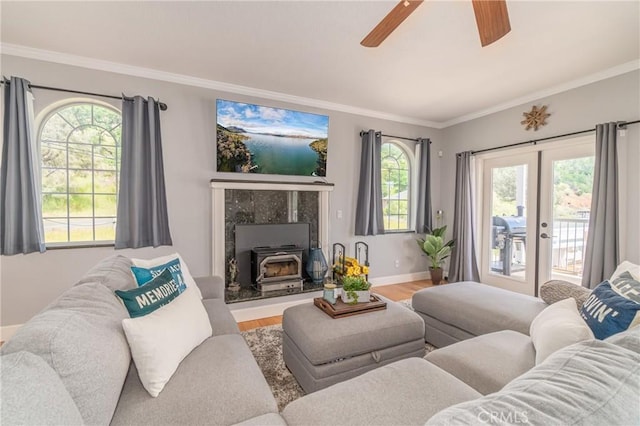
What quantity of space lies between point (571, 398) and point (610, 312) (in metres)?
1.06

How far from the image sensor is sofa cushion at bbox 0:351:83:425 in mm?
623

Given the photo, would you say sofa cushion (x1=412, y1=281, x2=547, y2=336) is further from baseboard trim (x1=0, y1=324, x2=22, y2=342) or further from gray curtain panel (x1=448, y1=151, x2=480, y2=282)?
baseboard trim (x1=0, y1=324, x2=22, y2=342)

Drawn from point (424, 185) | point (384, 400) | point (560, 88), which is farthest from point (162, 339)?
point (560, 88)

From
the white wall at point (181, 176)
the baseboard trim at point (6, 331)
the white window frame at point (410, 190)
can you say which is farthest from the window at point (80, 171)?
the white window frame at point (410, 190)

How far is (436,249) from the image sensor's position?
14.5ft

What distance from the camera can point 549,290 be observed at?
1957mm

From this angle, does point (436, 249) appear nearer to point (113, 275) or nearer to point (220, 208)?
point (220, 208)

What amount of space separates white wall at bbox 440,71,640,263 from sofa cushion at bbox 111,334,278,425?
149 inches

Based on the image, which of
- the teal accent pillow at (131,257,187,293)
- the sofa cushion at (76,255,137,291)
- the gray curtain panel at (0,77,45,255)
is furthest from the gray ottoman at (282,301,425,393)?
the gray curtain panel at (0,77,45,255)

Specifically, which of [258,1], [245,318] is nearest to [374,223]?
[245,318]

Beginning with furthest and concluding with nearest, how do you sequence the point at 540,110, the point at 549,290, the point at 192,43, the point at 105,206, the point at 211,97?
the point at 540,110
the point at 211,97
the point at 105,206
the point at 192,43
the point at 549,290

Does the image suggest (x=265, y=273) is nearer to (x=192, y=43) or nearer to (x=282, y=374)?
(x=282, y=374)

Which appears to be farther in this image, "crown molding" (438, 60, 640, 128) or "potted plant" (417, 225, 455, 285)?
"potted plant" (417, 225, 455, 285)

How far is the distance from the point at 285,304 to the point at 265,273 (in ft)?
1.46
